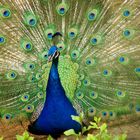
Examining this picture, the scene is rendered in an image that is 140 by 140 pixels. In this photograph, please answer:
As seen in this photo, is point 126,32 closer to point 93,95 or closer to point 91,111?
point 93,95

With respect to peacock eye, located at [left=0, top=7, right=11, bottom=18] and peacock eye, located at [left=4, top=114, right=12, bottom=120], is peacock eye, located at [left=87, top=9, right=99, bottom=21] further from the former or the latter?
peacock eye, located at [left=4, top=114, right=12, bottom=120]

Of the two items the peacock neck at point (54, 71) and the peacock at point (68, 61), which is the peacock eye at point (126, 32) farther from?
the peacock neck at point (54, 71)

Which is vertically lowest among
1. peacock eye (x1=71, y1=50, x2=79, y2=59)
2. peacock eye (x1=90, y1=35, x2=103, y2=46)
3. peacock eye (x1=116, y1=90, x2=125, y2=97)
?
peacock eye (x1=116, y1=90, x2=125, y2=97)

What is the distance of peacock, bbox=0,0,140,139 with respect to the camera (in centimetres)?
335

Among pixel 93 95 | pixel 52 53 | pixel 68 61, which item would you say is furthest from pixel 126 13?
pixel 52 53

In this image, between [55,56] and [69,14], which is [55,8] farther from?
[55,56]

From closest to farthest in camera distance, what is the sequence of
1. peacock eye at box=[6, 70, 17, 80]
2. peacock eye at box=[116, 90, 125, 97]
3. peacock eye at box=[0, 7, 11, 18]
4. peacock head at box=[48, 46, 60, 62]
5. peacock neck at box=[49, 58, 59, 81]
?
peacock head at box=[48, 46, 60, 62] → peacock neck at box=[49, 58, 59, 81] → peacock eye at box=[0, 7, 11, 18] → peacock eye at box=[6, 70, 17, 80] → peacock eye at box=[116, 90, 125, 97]

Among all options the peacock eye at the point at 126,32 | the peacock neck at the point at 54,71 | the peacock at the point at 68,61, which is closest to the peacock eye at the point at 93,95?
the peacock at the point at 68,61

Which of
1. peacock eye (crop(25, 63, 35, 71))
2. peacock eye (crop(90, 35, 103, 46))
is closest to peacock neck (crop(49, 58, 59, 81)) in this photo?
peacock eye (crop(25, 63, 35, 71))

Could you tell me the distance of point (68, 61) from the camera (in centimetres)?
338

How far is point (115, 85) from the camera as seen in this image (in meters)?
3.54

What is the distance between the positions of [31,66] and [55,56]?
1.62 feet

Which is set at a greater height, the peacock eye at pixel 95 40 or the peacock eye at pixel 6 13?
the peacock eye at pixel 6 13

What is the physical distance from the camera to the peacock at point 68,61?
335cm
